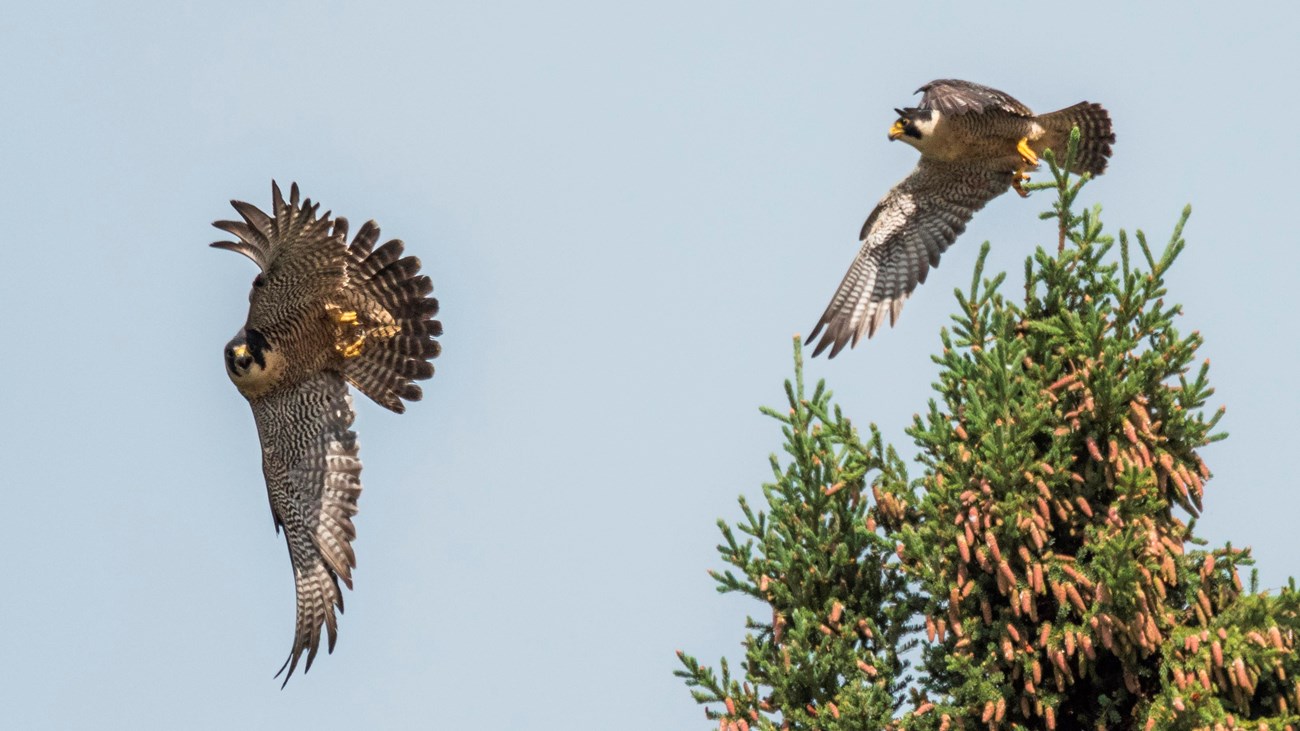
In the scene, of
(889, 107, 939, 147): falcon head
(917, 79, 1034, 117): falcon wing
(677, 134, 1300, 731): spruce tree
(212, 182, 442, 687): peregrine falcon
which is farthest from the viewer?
(889, 107, 939, 147): falcon head

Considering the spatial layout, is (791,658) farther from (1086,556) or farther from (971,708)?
(1086,556)

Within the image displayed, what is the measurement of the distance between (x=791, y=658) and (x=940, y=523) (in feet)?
2.65

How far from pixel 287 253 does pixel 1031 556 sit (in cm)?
608

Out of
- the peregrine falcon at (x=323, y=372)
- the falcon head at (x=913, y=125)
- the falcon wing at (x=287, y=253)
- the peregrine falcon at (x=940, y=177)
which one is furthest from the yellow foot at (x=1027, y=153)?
the falcon wing at (x=287, y=253)

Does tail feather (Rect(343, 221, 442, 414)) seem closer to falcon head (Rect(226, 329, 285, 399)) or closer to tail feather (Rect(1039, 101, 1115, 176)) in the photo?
falcon head (Rect(226, 329, 285, 399))

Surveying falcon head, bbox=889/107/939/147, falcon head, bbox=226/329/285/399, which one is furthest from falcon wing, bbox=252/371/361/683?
falcon head, bbox=889/107/939/147

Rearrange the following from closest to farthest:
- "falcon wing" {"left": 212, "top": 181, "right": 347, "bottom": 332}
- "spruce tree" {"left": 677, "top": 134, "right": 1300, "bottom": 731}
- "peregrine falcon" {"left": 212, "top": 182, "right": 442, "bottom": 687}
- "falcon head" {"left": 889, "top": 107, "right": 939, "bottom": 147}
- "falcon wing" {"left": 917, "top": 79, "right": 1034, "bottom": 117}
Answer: "spruce tree" {"left": 677, "top": 134, "right": 1300, "bottom": 731}
"falcon wing" {"left": 212, "top": 181, "right": 347, "bottom": 332}
"peregrine falcon" {"left": 212, "top": 182, "right": 442, "bottom": 687}
"falcon wing" {"left": 917, "top": 79, "right": 1034, "bottom": 117}
"falcon head" {"left": 889, "top": 107, "right": 939, "bottom": 147}

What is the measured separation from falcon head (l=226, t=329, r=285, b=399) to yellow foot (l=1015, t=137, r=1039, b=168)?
18.0ft

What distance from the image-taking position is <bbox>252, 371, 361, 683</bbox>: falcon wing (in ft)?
38.5

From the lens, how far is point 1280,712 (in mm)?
6383

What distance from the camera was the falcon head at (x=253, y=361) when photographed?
11438mm

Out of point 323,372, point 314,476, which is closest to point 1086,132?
point 323,372

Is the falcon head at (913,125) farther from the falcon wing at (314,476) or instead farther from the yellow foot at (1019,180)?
the falcon wing at (314,476)

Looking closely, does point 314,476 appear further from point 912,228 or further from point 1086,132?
point 1086,132
